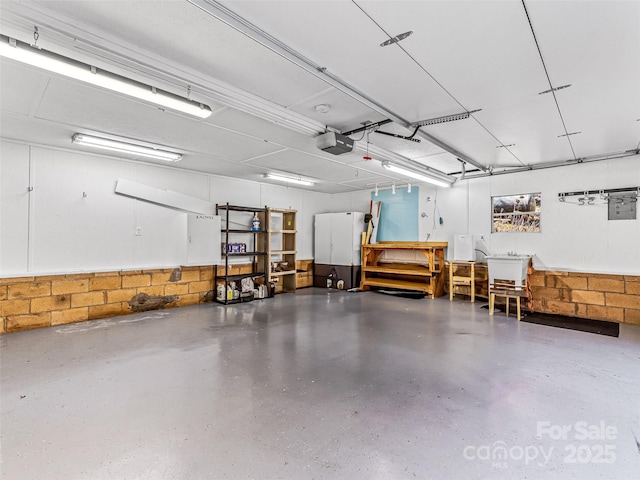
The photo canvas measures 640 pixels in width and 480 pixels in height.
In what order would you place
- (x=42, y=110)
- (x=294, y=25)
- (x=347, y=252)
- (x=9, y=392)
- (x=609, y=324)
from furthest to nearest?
(x=347, y=252), (x=609, y=324), (x=42, y=110), (x=9, y=392), (x=294, y=25)

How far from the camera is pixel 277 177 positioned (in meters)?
6.39

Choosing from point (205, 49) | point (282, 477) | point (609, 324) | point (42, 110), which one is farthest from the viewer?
point (609, 324)

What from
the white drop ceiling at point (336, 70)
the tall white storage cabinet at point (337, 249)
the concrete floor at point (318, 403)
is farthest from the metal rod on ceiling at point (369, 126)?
the tall white storage cabinet at point (337, 249)

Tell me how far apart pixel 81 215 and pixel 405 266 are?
6.43m

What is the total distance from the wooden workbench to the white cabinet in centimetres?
32

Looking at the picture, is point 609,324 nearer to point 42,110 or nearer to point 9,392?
point 9,392

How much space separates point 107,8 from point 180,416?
105 inches

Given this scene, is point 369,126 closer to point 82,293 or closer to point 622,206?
point 622,206

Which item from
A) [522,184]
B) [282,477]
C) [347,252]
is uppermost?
[522,184]

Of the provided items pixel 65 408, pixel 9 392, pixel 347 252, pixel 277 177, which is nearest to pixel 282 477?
pixel 65 408

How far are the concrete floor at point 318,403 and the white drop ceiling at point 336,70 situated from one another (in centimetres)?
253

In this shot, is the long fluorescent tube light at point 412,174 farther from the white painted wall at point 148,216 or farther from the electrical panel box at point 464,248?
the electrical panel box at point 464,248

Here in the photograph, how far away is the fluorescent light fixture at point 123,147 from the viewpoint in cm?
404

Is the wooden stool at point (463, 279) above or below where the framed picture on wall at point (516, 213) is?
below
